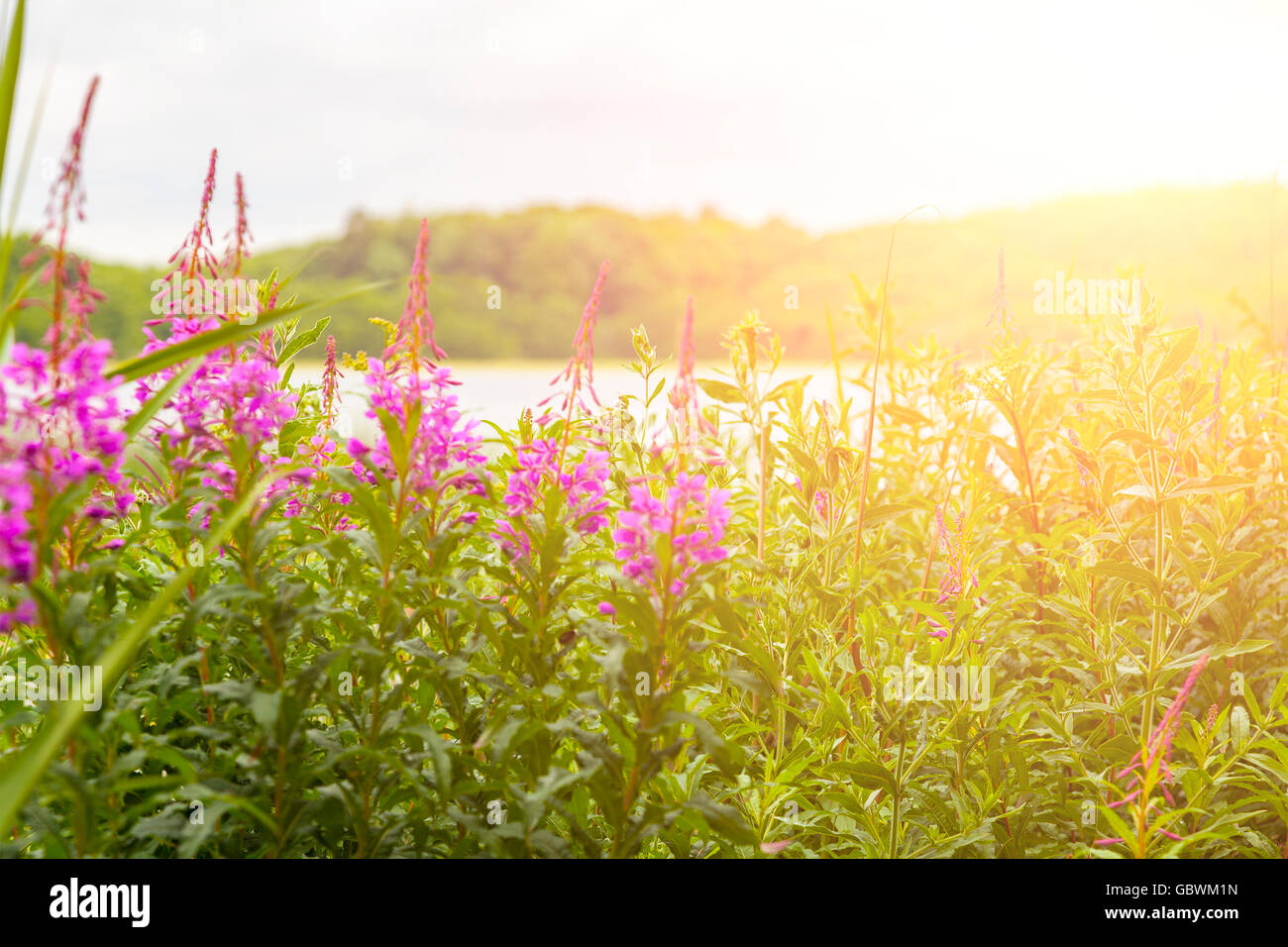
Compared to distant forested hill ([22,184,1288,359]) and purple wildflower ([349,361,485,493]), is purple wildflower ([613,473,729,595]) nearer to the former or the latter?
purple wildflower ([349,361,485,493])

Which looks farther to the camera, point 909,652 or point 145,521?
point 909,652

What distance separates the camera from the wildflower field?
1.63 metres

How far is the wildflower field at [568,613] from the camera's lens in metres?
1.63

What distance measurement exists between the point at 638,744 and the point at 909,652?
923 millimetres

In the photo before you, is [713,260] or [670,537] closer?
[670,537]

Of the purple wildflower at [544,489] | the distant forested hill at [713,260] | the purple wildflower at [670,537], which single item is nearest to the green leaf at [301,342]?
the purple wildflower at [544,489]

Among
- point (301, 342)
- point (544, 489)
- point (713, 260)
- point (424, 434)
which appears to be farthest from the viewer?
point (713, 260)

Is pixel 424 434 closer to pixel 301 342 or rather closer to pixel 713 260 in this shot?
pixel 301 342

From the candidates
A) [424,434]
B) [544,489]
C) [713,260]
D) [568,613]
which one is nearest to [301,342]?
[424,434]

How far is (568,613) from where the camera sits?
2133mm

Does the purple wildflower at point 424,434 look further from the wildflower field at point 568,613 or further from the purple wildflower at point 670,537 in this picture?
the purple wildflower at point 670,537
